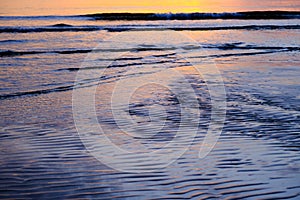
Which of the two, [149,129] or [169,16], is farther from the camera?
[169,16]

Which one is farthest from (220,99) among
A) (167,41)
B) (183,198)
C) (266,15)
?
(266,15)

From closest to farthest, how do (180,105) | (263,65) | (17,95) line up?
1. (180,105)
2. (17,95)
3. (263,65)

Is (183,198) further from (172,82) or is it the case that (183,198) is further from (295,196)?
(172,82)

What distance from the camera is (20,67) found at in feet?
37.0

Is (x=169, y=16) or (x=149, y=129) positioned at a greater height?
(x=169, y=16)

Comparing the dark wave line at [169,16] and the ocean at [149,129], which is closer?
the ocean at [149,129]

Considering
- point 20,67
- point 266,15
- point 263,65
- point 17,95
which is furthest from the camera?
point 266,15

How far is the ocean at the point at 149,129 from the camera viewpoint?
13.0 ft

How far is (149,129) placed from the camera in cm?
587

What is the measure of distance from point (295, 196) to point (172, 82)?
19.4ft

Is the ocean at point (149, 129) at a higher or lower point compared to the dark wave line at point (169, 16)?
lower

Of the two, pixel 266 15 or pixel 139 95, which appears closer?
pixel 139 95

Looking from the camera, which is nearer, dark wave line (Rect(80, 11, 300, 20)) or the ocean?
the ocean

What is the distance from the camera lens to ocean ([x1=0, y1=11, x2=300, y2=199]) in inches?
156
